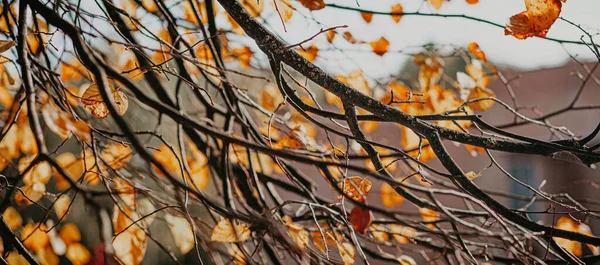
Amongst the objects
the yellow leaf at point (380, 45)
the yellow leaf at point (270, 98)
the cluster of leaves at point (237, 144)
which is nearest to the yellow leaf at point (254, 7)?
the cluster of leaves at point (237, 144)

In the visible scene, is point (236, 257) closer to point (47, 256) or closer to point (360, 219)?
point (360, 219)

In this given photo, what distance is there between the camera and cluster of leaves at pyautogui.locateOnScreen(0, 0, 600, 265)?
0.68m

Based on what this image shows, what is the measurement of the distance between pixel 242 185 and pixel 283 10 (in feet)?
1.55

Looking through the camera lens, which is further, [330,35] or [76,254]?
[76,254]

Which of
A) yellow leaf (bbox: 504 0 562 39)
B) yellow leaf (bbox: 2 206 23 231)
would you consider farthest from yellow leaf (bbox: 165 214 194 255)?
yellow leaf (bbox: 504 0 562 39)

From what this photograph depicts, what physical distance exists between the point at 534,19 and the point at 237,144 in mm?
612

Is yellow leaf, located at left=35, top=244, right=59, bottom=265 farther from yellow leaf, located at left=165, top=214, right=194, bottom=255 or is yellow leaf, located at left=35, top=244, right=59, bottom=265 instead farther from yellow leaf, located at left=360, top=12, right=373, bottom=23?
yellow leaf, located at left=360, top=12, right=373, bottom=23

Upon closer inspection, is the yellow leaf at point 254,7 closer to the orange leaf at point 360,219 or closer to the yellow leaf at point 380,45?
the yellow leaf at point 380,45

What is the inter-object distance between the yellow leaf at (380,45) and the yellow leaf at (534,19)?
22.5 inches

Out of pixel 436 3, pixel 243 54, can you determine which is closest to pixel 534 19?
pixel 436 3

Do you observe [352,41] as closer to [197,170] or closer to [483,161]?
[197,170]

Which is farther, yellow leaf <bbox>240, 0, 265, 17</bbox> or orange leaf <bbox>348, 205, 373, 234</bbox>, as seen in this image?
yellow leaf <bbox>240, 0, 265, 17</bbox>

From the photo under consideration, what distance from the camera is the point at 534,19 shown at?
892 millimetres

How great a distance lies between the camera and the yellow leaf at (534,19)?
0.88 meters
